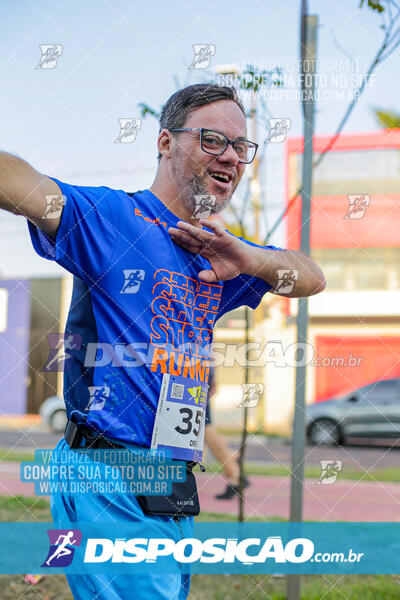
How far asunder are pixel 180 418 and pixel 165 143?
0.85 m

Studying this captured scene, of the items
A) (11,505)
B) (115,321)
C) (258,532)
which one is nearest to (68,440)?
(115,321)

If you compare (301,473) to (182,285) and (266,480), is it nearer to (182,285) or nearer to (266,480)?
(182,285)

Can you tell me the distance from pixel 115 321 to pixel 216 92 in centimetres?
79

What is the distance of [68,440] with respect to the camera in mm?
1776

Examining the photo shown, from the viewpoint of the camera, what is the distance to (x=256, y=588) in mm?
3367

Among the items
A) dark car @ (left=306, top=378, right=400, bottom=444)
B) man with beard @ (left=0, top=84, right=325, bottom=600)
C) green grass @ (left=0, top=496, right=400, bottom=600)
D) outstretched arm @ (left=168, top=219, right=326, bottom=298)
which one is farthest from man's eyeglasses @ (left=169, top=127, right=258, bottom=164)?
dark car @ (left=306, top=378, right=400, bottom=444)

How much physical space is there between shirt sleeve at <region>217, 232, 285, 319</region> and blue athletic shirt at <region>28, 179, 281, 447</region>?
249 mm

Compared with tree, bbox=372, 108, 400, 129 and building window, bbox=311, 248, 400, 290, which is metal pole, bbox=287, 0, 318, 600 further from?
building window, bbox=311, 248, 400, 290

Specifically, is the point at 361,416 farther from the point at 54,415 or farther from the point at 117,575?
the point at 117,575

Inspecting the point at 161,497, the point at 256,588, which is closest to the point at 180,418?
the point at 161,497

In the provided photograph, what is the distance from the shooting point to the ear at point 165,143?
6.51 ft

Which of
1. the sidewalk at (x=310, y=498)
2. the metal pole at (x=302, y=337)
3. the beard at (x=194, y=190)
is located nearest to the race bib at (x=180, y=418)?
the beard at (x=194, y=190)

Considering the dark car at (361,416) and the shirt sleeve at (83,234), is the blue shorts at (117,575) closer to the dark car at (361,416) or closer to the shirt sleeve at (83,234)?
the shirt sleeve at (83,234)

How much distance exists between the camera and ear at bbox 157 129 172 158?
198cm
